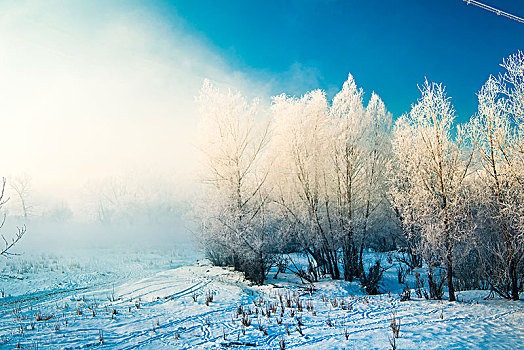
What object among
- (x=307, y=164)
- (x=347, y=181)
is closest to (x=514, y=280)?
(x=347, y=181)

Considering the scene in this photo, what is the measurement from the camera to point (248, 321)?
719 centimetres

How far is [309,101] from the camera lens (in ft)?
47.8

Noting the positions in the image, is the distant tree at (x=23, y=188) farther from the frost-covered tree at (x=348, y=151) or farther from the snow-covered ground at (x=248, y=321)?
the frost-covered tree at (x=348, y=151)

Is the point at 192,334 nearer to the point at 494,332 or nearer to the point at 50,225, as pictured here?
the point at 494,332

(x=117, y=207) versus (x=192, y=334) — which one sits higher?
(x=117, y=207)

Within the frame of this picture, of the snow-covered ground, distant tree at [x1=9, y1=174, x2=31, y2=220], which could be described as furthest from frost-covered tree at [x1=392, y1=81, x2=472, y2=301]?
distant tree at [x1=9, y1=174, x2=31, y2=220]

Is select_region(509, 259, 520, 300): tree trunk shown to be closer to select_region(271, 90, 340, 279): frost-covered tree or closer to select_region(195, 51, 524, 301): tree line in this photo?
select_region(195, 51, 524, 301): tree line

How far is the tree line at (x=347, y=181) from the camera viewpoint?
8.78 meters

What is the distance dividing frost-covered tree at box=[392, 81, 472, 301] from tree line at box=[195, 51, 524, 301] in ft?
0.11

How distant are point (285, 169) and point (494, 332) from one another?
36.6 feet

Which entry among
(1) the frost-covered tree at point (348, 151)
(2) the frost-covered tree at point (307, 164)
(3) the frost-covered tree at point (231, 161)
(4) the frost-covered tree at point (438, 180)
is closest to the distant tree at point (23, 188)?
(3) the frost-covered tree at point (231, 161)

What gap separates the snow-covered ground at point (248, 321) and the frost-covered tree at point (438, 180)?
1.74 metres

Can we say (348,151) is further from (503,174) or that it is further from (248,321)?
(248,321)

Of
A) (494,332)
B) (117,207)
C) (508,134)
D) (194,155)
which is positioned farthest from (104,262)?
(117,207)
